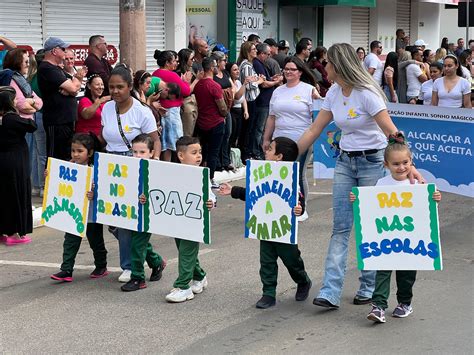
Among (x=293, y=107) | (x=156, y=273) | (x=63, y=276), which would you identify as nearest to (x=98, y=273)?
(x=63, y=276)

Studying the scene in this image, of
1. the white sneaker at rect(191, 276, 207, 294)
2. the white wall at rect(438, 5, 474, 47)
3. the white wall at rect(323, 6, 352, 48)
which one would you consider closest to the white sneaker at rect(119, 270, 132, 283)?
the white sneaker at rect(191, 276, 207, 294)

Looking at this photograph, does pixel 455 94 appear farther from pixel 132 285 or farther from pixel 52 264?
pixel 132 285

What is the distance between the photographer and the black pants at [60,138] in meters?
11.5

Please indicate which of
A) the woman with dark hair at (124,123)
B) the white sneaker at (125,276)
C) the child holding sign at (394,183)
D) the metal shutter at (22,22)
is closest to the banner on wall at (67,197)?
the woman with dark hair at (124,123)

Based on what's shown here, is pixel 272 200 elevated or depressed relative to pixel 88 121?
depressed

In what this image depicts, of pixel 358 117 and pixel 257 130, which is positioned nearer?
pixel 358 117

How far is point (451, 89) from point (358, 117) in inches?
231

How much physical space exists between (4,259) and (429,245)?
439cm

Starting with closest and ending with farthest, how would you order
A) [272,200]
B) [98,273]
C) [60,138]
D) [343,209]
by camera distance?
[343,209], [272,200], [98,273], [60,138]

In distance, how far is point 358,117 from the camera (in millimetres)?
7027

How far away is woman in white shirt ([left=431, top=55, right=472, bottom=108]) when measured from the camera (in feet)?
40.9

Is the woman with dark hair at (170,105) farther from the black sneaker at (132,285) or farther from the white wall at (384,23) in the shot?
the white wall at (384,23)

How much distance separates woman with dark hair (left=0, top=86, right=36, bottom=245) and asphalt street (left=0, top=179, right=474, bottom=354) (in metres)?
0.46

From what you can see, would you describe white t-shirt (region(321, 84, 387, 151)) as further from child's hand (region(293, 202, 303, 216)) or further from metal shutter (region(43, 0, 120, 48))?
metal shutter (region(43, 0, 120, 48))
